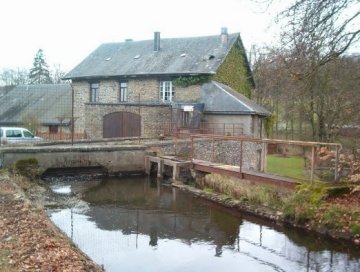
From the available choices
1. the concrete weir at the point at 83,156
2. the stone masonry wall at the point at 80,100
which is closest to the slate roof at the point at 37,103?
the stone masonry wall at the point at 80,100

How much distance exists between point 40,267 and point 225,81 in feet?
88.3

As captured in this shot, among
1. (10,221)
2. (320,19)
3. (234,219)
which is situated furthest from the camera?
(234,219)

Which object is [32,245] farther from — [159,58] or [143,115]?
[159,58]

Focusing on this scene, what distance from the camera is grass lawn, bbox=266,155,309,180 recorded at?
27.9 metres

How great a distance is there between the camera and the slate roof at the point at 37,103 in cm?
3681

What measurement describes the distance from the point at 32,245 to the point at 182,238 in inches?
156

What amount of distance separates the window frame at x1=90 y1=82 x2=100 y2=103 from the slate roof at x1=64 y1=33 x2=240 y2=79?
2.91 ft

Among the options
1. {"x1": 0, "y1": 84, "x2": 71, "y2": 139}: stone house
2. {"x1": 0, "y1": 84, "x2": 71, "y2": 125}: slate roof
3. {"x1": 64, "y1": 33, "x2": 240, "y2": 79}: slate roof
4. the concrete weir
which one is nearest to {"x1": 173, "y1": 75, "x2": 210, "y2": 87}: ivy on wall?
{"x1": 64, "y1": 33, "x2": 240, "y2": 79}: slate roof

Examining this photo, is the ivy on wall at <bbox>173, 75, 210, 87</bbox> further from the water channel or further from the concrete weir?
the water channel

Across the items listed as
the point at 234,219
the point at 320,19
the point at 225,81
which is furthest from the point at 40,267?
the point at 225,81

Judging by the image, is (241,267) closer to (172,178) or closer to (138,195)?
(138,195)

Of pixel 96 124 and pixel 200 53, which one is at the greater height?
pixel 200 53

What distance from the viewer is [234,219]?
11.6 metres

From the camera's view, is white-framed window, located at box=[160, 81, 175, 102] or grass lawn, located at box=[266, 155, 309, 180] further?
white-framed window, located at box=[160, 81, 175, 102]
